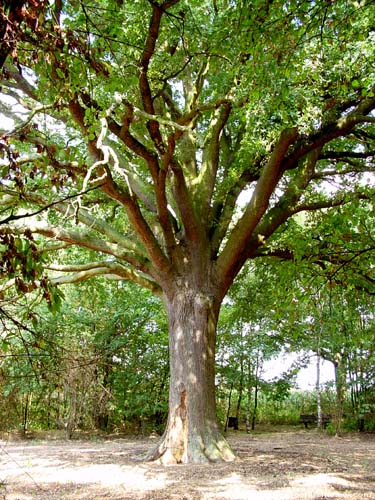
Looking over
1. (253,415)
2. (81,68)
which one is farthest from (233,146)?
(253,415)

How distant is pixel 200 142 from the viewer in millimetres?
10305

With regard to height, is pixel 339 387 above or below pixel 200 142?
below

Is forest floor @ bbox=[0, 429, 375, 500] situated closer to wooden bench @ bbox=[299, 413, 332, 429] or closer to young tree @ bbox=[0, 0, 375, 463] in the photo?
young tree @ bbox=[0, 0, 375, 463]

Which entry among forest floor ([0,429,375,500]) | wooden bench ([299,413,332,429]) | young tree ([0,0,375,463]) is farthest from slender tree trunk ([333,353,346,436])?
young tree ([0,0,375,463])

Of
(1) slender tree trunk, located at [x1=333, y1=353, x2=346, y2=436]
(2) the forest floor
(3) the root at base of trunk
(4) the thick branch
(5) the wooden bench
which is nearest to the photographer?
(2) the forest floor

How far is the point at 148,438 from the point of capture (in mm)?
12852

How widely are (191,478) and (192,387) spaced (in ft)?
6.18

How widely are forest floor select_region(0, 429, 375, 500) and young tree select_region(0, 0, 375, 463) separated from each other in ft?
2.70

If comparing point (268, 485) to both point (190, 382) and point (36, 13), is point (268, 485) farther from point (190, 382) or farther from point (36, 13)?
point (36, 13)

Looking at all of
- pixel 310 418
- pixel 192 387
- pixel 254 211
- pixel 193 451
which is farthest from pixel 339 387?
pixel 254 211

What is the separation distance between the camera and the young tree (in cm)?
530

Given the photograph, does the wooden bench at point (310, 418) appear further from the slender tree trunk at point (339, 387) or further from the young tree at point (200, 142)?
the young tree at point (200, 142)

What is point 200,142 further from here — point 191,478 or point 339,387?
point 339,387

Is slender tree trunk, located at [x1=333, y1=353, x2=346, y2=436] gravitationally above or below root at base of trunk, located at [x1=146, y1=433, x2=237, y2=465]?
above
